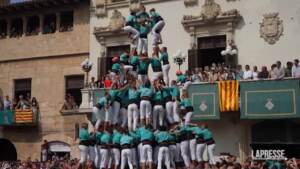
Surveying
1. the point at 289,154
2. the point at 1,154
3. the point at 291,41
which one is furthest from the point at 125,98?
the point at 1,154

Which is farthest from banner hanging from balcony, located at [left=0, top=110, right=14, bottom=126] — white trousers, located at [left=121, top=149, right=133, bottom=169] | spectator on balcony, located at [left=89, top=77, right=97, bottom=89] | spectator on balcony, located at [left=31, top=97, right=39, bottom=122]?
white trousers, located at [left=121, top=149, right=133, bottom=169]

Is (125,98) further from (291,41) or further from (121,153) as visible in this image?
(291,41)

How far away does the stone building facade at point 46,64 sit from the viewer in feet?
98.6

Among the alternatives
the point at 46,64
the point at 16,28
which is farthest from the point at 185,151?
the point at 16,28

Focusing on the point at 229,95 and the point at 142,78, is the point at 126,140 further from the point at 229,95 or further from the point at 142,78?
the point at 229,95

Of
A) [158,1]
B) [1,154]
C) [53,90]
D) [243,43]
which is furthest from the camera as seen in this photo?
[1,154]

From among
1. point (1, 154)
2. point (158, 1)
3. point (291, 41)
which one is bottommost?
point (1, 154)

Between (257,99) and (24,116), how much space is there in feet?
46.1

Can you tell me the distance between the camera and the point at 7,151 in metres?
34.3

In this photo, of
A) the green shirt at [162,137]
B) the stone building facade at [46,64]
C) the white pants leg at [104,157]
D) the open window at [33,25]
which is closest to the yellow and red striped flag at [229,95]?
the green shirt at [162,137]

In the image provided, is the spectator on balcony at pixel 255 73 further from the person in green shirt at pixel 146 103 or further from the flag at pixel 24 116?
the flag at pixel 24 116

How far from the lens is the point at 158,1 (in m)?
27.7

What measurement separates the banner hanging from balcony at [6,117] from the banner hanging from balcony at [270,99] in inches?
562

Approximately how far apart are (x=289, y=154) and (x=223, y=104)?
7256 millimetres
